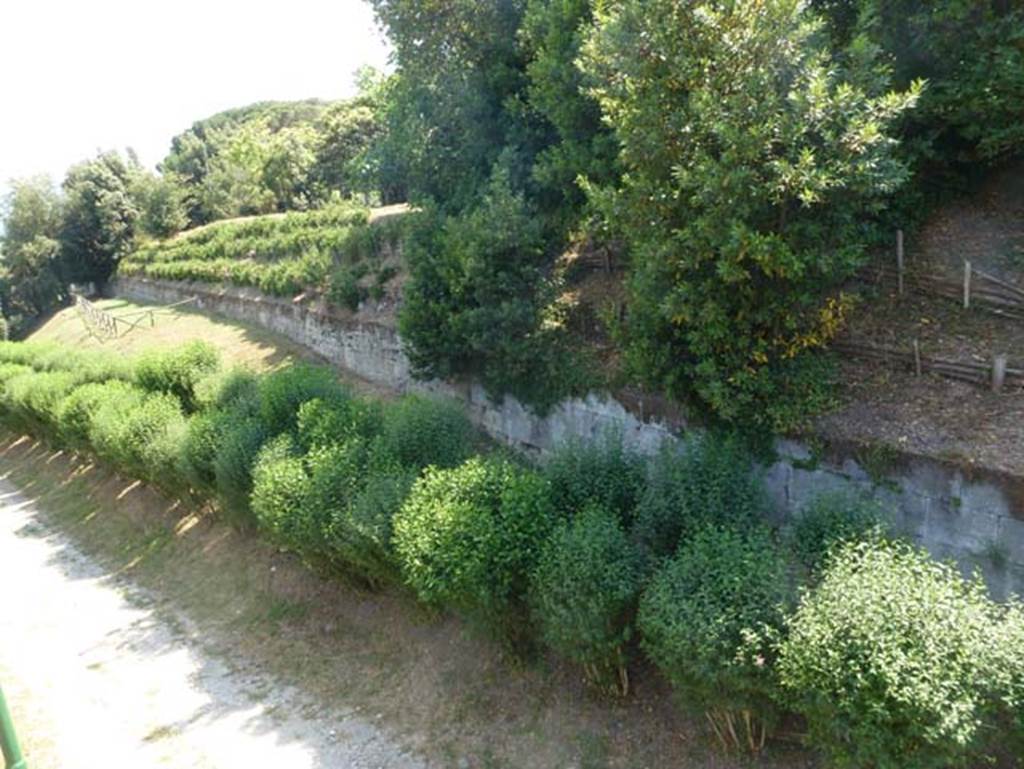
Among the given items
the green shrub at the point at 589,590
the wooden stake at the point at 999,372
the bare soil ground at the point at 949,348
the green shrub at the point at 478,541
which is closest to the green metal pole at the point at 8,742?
the green shrub at the point at 478,541

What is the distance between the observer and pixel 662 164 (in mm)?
7961

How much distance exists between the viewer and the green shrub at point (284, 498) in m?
9.04

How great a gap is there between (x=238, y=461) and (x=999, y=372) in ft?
33.7

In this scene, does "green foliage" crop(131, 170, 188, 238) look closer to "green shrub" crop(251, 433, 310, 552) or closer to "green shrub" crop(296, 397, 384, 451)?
"green shrub" crop(296, 397, 384, 451)

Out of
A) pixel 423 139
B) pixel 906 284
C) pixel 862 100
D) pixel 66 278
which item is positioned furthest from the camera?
pixel 66 278

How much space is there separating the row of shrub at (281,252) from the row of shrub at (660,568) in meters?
7.71

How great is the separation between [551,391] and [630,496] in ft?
13.7

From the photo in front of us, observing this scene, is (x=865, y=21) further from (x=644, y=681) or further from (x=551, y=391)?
(x=644, y=681)

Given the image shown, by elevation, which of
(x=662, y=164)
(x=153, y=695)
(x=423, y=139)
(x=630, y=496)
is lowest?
(x=153, y=695)

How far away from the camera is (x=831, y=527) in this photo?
613 cm

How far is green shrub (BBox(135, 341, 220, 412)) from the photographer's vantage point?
14984mm

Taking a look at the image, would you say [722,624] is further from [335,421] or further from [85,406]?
[85,406]

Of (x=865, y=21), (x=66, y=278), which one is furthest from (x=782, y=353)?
(x=66, y=278)

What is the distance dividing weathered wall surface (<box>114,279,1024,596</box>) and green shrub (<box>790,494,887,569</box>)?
23.6 inches
